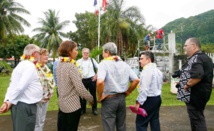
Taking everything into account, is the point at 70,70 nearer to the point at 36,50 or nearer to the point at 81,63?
the point at 36,50

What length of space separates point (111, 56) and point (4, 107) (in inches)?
61.3

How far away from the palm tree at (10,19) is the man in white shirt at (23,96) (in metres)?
25.6

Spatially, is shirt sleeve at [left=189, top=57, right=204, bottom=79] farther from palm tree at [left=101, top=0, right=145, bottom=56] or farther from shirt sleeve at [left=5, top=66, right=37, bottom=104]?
palm tree at [left=101, top=0, right=145, bottom=56]

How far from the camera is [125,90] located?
327 centimetres

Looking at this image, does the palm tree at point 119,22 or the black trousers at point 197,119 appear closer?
the black trousers at point 197,119

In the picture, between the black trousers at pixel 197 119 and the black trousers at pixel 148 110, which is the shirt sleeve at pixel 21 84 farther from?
the black trousers at pixel 197 119

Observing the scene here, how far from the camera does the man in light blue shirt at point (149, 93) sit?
335 centimetres

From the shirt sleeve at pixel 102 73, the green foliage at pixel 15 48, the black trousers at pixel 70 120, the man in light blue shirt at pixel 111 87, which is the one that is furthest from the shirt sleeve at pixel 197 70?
the green foliage at pixel 15 48

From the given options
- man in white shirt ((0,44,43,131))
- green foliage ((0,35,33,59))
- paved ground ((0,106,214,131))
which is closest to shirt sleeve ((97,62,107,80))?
man in white shirt ((0,44,43,131))

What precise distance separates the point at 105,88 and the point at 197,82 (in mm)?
1356

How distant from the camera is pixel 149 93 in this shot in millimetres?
3449

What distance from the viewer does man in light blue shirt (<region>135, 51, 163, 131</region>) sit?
3.35 m

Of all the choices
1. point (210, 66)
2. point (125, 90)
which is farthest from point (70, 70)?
point (210, 66)

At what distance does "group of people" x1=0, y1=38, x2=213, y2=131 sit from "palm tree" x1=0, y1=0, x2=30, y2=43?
25.6m
